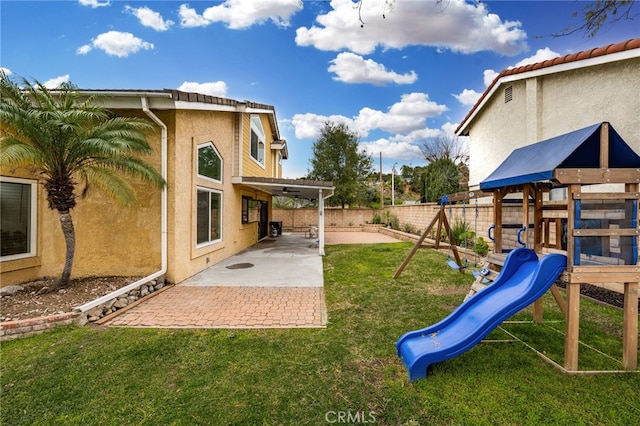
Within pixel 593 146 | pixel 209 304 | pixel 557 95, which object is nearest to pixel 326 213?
pixel 557 95

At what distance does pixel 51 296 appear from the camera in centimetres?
523

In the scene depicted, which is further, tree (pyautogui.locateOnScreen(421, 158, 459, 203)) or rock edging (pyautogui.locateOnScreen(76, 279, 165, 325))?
tree (pyautogui.locateOnScreen(421, 158, 459, 203))

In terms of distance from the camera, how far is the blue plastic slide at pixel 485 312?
9.75 feet

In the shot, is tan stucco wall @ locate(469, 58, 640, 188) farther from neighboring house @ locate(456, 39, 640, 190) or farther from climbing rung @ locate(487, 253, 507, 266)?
climbing rung @ locate(487, 253, 507, 266)

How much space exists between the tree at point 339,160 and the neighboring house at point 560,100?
512 inches

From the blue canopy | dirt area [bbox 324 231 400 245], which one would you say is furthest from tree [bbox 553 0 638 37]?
dirt area [bbox 324 231 400 245]

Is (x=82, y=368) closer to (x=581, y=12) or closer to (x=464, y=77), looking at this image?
(x=581, y=12)

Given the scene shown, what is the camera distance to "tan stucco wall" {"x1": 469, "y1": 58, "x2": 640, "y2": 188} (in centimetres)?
677

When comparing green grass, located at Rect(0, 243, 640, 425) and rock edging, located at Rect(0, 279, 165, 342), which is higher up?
rock edging, located at Rect(0, 279, 165, 342)

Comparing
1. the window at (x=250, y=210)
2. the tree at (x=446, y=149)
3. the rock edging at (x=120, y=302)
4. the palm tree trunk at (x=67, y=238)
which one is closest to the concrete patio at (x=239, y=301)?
the rock edging at (x=120, y=302)

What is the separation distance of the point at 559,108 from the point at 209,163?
10.7 m

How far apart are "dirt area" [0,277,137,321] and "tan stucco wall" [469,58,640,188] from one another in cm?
1206

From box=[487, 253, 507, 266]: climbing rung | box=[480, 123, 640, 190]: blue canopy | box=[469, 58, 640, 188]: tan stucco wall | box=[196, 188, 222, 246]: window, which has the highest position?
box=[469, 58, 640, 188]: tan stucco wall

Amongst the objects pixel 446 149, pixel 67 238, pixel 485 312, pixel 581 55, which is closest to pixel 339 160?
pixel 446 149
